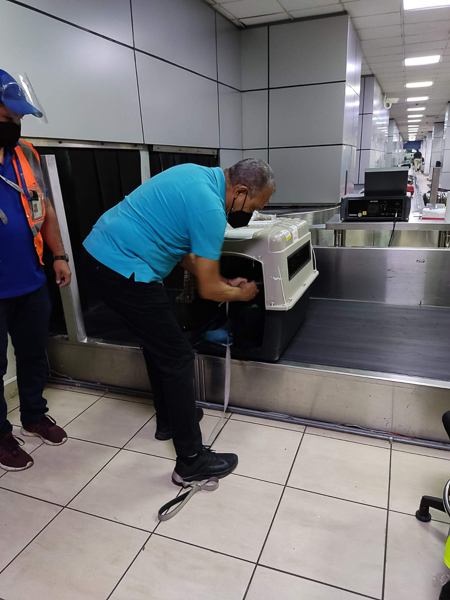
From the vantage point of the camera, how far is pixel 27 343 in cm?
179

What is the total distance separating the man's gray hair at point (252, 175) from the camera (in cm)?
142

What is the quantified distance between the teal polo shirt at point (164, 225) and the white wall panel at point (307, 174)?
128 inches

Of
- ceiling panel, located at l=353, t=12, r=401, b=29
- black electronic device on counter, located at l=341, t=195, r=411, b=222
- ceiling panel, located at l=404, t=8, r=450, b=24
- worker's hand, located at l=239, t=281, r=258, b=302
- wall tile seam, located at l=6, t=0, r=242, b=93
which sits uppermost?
ceiling panel, located at l=404, t=8, r=450, b=24

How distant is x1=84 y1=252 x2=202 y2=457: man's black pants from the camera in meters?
1.46

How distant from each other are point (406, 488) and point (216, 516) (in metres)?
0.73

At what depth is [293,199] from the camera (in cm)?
458

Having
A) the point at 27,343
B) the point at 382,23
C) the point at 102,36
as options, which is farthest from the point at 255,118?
the point at 27,343

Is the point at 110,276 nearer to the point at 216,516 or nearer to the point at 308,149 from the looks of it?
the point at 216,516

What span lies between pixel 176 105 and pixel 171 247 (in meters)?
2.31

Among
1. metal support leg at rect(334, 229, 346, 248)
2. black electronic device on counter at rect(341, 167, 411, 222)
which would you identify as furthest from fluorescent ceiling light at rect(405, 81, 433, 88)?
metal support leg at rect(334, 229, 346, 248)

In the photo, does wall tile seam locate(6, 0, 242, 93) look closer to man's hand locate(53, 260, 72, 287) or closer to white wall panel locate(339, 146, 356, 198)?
man's hand locate(53, 260, 72, 287)

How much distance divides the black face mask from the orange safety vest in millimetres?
88

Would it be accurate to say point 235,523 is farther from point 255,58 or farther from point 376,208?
point 255,58

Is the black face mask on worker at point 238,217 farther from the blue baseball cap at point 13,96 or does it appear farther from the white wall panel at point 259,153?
the white wall panel at point 259,153
